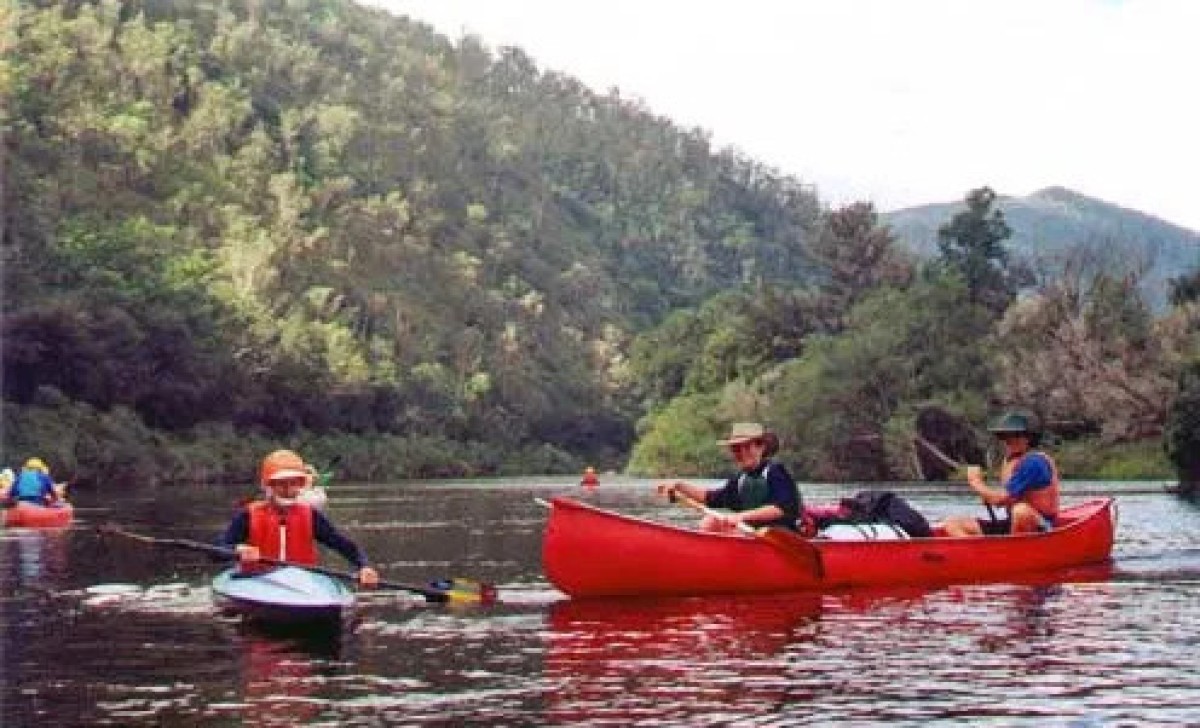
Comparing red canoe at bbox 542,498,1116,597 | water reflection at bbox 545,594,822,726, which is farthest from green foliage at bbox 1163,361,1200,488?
water reflection at bbox 545,594,822,726

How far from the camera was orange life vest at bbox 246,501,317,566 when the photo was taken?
19.0 metres

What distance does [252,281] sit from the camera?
128 metres

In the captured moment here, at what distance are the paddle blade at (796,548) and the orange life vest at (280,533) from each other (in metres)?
5.80

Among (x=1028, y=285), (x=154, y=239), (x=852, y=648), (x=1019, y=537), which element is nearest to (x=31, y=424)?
(x=154, y=239)

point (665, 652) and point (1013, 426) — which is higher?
point (1013, 426)

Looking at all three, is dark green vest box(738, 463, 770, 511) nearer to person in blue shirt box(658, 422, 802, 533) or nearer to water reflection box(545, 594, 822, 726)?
person in blue shirt box(658, 422, 802, 533)

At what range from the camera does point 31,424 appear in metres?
82.6

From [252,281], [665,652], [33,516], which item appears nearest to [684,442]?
[252,281]

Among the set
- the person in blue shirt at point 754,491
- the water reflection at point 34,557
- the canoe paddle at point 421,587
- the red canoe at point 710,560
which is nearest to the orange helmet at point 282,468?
the canoe paddle at point 421,587

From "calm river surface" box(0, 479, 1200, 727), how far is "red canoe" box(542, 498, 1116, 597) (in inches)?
10.9

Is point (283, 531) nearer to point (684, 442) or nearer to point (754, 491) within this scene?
point (754, 491)

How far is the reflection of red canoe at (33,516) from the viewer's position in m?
42.4

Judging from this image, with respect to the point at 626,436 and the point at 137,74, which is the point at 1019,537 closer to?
the point at 626,436

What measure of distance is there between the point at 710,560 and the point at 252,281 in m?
110
